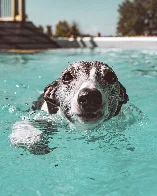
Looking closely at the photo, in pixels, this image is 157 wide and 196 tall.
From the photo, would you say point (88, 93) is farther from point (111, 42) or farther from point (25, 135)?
point (111, 42)

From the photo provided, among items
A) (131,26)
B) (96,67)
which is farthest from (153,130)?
(131,26)

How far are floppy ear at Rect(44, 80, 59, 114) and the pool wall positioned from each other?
634 inches

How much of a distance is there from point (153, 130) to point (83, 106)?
1715 mm

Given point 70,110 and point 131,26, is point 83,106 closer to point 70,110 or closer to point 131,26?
point 70,110

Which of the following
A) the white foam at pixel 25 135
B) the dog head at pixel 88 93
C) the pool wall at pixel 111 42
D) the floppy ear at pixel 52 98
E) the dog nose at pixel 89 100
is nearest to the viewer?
the dog nose at pixel 89 100

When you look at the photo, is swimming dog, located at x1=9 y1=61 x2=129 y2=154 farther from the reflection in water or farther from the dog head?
the reflection in water

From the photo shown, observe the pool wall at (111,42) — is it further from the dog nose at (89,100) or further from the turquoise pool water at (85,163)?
the dog nose at (89,100)

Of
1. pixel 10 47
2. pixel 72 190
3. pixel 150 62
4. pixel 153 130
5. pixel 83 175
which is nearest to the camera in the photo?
pixel 72 190

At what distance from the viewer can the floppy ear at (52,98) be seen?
180 inches

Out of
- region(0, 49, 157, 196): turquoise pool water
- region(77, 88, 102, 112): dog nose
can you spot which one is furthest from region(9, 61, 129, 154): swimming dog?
region(0, 49, 157, 196): turquoise pool water

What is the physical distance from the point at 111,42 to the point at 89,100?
18993 mm

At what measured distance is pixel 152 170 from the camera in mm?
3488

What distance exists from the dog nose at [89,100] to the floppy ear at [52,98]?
101cm

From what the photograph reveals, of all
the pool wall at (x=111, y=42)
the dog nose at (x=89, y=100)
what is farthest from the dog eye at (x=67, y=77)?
the pool wall at (x=111, y=42)
